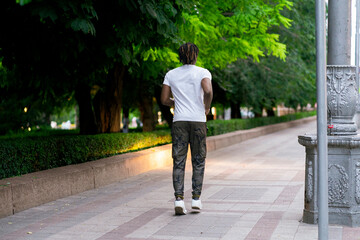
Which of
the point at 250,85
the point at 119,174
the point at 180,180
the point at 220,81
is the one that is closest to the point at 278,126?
the point at 250,85

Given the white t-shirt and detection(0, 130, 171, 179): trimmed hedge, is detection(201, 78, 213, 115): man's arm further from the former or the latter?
detection(0, 130, 171, 179): trimmed hedge

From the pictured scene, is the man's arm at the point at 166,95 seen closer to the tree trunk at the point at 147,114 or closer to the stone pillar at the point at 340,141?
the stone pillar at the point at 340,141

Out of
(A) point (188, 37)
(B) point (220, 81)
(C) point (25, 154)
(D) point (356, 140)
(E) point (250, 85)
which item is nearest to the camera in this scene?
→ (D) point (356, 140)

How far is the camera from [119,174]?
1017cm

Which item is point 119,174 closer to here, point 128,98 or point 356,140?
point 356,140

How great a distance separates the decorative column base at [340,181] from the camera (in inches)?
232

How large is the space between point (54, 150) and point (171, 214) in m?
3.43

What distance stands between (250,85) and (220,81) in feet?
13.7

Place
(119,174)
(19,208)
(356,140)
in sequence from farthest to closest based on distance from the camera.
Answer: (119,174) < (19,208) < (356,140)

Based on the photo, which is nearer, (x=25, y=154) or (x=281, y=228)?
(x=281, y=228)

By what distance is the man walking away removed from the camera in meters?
6.61

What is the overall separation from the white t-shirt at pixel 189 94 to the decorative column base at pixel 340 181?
135 centimetres

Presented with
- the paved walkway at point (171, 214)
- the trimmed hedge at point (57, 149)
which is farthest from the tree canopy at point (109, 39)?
the paved walkway at point (171, 214)

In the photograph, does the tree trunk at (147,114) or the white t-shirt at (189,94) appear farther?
the tree trunk at (147,114)
